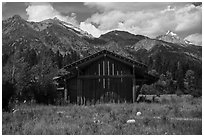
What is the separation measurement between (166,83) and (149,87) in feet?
33.7

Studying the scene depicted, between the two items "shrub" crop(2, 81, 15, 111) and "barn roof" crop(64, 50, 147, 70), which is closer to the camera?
"shrub" crop(2, 81, 15, 111)

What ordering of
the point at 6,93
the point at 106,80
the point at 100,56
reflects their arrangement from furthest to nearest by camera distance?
the point at 106,80, the point at 100,56, the point at 6,93

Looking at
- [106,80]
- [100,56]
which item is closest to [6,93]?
[100,56]

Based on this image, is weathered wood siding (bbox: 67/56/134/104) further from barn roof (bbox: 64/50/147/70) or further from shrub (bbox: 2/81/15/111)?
shrub (bbox: 2/81/15/111)

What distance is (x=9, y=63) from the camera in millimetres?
20312

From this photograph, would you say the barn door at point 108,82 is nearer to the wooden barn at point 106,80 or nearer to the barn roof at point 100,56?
the wooden barn at point 106,80

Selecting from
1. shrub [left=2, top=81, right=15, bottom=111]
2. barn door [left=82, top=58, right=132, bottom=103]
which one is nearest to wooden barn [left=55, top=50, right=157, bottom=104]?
barn door [left=82, top=58, right=132, bottom=103]

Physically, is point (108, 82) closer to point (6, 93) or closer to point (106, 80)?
point (106, 80)

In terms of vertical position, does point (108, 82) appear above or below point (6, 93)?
above

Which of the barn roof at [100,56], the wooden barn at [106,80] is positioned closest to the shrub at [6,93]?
the barn roof at [100,56]

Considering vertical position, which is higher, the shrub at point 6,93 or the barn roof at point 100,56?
the barn roof at point 100,56

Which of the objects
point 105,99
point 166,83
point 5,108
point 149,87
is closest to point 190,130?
point 5,108

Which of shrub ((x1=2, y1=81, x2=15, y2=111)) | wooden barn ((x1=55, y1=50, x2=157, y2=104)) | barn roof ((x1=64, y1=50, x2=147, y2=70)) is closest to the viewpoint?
shrub ((x1=2, y1=81, x2=15, y2=111))

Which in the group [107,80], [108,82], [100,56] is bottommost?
[108,82]
